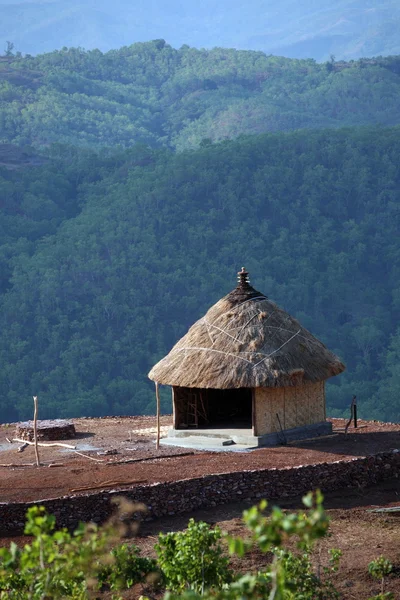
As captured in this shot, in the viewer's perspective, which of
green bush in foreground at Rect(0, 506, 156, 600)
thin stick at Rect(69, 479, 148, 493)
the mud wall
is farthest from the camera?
the mud wall

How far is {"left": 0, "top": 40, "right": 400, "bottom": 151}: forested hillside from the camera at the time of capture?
96938 mm

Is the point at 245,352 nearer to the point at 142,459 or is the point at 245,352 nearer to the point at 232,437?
the point at 232,437

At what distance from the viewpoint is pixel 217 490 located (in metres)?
14.2

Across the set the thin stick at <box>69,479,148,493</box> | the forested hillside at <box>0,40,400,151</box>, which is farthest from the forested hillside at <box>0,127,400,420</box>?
the thin stick at <box>69,479,148,493</box>

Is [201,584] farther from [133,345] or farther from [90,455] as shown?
[133,345]

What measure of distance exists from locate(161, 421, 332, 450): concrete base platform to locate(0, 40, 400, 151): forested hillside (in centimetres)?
7547

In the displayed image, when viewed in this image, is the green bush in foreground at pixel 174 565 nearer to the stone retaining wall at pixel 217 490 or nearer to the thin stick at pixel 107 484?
the stone retaining wall at pixel 217 490

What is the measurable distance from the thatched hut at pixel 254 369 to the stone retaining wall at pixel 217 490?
7.09 feet

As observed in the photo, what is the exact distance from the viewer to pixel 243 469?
14.9 meters

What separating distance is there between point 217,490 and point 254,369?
317cm

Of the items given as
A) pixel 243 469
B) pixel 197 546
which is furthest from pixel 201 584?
pixel 243 469

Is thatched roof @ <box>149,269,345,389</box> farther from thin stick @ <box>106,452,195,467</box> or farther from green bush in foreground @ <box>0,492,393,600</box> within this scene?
green bush in foreground @ <box>0,492,393,600</box>

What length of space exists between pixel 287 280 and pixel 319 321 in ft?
14.0

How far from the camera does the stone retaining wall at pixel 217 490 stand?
1321 cm
